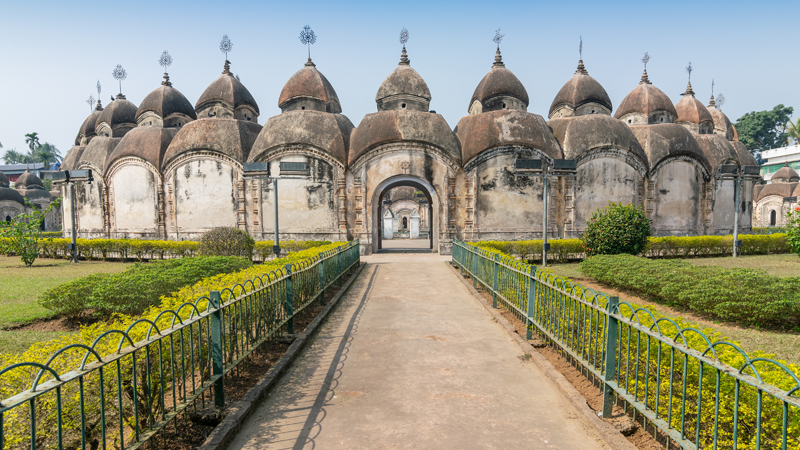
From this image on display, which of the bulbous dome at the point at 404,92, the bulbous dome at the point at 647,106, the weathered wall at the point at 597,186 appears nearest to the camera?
the weathered wall at the point at 597,186

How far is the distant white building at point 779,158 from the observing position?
5372cm

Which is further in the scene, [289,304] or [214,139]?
[214,139]

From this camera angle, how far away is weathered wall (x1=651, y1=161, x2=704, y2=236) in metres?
22.0

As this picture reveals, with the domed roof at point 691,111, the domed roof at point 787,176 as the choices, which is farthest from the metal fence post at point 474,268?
the domed roof at point 787,176

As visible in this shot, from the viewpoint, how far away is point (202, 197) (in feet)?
68.6

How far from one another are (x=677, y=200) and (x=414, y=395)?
77.5ft

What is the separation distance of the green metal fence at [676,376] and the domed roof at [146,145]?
22.1 m

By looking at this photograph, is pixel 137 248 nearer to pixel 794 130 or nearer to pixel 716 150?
pixel 716 150

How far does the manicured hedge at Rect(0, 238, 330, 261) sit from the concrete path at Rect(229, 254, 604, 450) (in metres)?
11.5

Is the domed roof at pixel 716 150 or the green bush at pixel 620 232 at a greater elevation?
the domed roof at pixel 716 150

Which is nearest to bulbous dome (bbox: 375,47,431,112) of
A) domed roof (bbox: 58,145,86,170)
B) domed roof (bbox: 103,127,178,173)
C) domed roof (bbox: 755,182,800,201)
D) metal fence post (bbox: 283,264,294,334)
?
domed roof (bbox: 103,127,178,173)

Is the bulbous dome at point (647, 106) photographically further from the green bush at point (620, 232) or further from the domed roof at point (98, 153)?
the domed roof at point (98, 153)

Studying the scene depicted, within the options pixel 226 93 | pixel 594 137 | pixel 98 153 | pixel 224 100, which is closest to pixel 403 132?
pixel 594 137

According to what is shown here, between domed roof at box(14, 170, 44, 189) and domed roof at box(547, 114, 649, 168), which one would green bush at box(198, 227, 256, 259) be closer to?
domed roof at box(547, 114, 649, 168)
